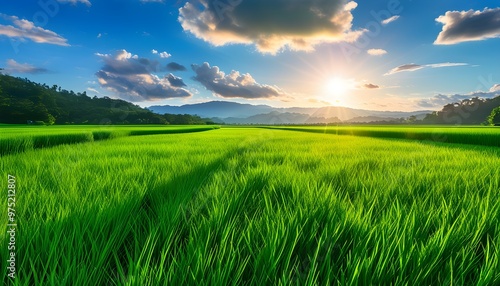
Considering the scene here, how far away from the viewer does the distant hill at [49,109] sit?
5734 centimetres

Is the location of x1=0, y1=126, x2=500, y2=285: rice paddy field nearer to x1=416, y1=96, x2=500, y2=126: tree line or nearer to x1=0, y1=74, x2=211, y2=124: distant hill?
x1=0, y1=74, x2=211, y2=124: distant hill

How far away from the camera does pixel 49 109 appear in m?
75.0

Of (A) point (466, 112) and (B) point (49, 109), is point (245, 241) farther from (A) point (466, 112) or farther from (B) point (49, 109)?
(A) point (466, 112)

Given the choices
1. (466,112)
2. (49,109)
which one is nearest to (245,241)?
(49,109)

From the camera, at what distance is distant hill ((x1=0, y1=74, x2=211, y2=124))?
2258 inches

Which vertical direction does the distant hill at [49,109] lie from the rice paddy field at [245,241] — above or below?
above

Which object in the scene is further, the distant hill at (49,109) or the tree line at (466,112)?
the tree line at (466,112)

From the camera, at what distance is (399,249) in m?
0.84

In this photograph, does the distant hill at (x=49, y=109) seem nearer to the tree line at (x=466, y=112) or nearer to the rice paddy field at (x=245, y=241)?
the rice paddy field at (x=245, y=241)

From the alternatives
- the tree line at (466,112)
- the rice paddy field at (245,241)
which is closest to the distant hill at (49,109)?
the rice paddy field at (245,241)

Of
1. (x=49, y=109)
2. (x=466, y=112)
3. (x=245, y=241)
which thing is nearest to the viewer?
(x=245, y=241)

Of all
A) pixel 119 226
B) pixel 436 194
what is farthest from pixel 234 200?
pixel 436 194

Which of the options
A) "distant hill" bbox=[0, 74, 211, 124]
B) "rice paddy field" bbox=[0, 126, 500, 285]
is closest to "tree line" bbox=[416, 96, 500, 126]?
"distant hill" bbox=[0, 74, 211, 124]

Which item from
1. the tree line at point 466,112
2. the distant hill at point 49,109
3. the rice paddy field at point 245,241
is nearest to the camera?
the rice paddy field at point 245,241
